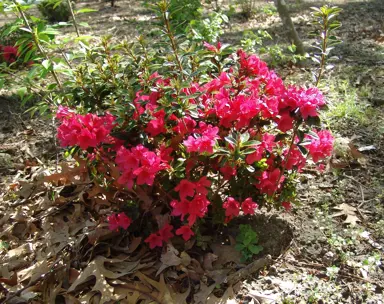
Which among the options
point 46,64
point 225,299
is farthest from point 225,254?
point 46,64

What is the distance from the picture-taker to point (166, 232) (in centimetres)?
204

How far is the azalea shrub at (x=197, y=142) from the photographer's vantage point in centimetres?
175

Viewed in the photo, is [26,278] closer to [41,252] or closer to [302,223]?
[41,252]

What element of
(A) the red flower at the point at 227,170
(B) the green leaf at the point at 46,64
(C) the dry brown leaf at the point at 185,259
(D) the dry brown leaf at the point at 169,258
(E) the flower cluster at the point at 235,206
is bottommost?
(C) the dry brown leaf at the point at 185,259

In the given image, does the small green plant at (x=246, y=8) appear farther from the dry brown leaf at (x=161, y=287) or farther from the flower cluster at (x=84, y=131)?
the dry brown leaf at (x=161, y=287)

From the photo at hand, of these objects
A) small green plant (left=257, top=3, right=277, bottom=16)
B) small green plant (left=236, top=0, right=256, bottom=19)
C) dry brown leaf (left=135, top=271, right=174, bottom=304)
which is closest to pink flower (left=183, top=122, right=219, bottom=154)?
dry brown leaf (left=135, top=271, right=174, bottom=304)

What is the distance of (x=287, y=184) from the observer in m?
2.11

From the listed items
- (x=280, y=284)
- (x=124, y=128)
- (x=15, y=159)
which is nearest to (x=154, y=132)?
(x=124, y=128)

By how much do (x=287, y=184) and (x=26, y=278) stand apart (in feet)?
4.75

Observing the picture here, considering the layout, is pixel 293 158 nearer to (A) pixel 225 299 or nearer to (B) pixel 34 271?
(A) pixel 225 299

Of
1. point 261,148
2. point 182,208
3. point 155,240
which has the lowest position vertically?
point 155,240

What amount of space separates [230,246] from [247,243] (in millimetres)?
105

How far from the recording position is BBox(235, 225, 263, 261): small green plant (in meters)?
2.11

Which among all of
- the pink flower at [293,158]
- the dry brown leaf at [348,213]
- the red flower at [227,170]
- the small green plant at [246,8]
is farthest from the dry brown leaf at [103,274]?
the small green plant at [246,8]
